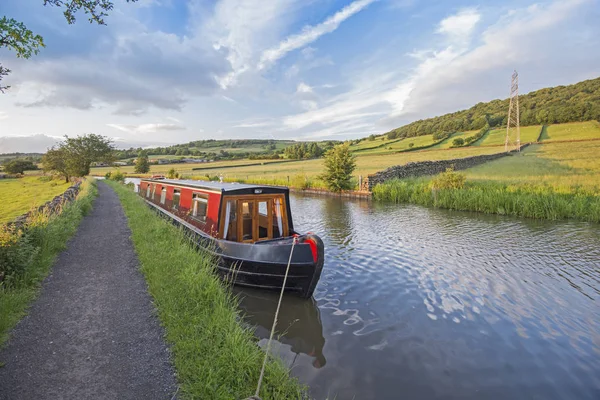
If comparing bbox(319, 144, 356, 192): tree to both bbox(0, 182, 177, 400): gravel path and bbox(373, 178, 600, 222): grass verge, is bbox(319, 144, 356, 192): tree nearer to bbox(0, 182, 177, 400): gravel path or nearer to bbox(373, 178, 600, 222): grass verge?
bbox(373, 178, 600, 222): grass verge

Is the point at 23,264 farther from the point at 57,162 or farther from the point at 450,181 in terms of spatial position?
the point at 57,162

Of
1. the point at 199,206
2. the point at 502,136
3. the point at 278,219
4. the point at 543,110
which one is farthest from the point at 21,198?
the point at 543,110

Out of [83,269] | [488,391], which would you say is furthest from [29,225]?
[488,391]

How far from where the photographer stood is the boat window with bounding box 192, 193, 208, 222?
24.4ft

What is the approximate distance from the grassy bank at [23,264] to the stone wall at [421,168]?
15411mm

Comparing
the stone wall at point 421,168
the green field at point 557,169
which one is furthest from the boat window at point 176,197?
the green field at point 557,169

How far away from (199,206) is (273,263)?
3.21 metres

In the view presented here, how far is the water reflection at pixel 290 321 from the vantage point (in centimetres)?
425

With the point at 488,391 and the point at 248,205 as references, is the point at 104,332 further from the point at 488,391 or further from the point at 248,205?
the point at 488,391

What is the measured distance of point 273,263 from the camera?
5539 mm

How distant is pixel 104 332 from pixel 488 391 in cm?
440

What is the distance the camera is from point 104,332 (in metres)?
3.71

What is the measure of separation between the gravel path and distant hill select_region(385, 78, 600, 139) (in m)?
62.0

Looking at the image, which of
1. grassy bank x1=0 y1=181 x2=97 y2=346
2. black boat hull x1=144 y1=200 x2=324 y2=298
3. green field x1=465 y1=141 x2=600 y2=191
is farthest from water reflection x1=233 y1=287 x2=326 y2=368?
green field x1=465 y1=141 x2=600 y2=191
